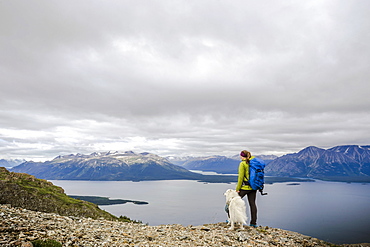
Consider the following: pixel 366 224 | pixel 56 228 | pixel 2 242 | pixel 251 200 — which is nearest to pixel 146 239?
pixel 56 228

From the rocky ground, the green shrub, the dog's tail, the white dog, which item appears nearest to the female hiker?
the white dog

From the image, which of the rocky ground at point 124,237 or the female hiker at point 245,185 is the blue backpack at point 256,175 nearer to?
the female hiker at point 245,185

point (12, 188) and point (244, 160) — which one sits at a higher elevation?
point (244, 160)

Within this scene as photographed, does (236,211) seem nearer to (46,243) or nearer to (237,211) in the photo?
(237,211)

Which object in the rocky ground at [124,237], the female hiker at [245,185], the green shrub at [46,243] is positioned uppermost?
the female hiker at [245,185]

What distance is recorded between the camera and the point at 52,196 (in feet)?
76.5

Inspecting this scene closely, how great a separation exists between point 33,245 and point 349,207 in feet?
666

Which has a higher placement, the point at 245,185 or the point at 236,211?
the point at 245,185

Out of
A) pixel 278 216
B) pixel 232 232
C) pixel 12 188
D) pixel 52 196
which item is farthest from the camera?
pixel 278 216

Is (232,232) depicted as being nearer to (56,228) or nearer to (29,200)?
(56,228)

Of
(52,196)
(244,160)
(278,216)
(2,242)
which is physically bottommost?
(278,216)

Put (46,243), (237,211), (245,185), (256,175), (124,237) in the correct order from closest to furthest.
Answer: (46,243) → (124,237) → (237,211) → (256,175) → (245,185)

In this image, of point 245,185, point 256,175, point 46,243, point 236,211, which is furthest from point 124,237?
point 256,175

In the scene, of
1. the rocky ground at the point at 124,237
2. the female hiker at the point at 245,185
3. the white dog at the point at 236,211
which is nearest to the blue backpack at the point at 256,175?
the female hiker at the point at 245,185
